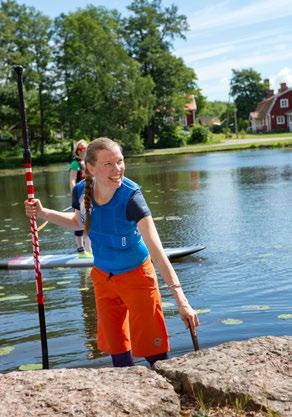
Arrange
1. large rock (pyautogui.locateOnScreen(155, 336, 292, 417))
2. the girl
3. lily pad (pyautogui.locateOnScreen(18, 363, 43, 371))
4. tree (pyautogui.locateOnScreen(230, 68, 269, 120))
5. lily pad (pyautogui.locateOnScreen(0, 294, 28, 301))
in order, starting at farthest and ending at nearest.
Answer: tree (pyautogui.locateOnScreen(230, 68, 269, 120)) → lily pad (pyautogui.locateOnScreen(0, 294, 28, 301)) → lily pad (pyautogui.locateOnScreen(18, 363, 43, 371)) → the girl → large rock (pyautogui.locateOnScreen(155, 336, 292, 417))

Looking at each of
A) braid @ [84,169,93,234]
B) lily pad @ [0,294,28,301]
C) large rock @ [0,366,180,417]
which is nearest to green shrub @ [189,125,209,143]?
lily pad @ [0,294,28,301]

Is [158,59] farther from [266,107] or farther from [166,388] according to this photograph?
[166,388]

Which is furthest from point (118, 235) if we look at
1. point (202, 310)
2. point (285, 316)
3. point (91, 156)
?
point (202, 310)

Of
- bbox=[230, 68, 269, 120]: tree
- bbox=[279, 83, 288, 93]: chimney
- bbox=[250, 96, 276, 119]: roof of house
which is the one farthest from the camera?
bbox=[230, 68, 269, 120]: tree

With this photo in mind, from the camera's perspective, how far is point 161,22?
78.1 m

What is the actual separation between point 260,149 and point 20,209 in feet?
128

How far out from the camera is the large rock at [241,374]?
3.42m

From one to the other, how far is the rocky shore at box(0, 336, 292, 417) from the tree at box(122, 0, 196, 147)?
7143 centimetres

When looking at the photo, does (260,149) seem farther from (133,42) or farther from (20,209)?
(20,209)

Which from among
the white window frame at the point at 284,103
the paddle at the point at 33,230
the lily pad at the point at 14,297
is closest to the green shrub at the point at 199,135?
the white window frame at the point at 284,103

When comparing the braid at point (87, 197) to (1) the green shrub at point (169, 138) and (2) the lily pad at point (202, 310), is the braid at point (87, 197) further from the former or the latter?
(1) the green shrub at point (169, 138)

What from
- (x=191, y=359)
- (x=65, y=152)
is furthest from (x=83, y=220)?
(x=65, y=152)

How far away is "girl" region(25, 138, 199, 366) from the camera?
4094mm

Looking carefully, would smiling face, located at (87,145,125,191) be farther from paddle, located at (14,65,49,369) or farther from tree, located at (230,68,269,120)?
tree, located at (230,68,269,120)
